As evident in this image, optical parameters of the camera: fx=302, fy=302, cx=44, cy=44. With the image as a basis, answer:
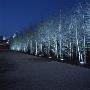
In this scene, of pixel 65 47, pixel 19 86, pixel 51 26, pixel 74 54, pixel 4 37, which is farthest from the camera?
pixel 4 37

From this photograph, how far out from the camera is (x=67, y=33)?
2653 cm

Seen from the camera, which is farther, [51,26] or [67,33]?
[51,26]

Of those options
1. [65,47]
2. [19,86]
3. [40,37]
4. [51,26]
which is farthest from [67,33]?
[19,86]

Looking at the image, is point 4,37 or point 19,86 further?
point 4,37

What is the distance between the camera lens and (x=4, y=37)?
150 m

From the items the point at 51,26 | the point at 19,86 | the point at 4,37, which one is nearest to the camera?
the point at 19,86

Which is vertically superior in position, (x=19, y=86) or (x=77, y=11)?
(x=77, y=11)

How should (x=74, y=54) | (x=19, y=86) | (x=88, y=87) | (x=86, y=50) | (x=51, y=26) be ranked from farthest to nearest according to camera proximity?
1. (x=51, y=26)
2. (x=74, y=54)
3. (x=86, y=50)
4. (x=19, y=86)
5. (x=88, y=87)

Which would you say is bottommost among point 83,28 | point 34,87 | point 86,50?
point 34,87

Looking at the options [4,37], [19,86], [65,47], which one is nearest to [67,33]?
[65,47]

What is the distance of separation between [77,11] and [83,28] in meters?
1.45

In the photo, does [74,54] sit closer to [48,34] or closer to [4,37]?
[48,34]

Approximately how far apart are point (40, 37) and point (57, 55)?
1135 cm

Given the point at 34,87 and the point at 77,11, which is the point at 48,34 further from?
the point at 34,87
